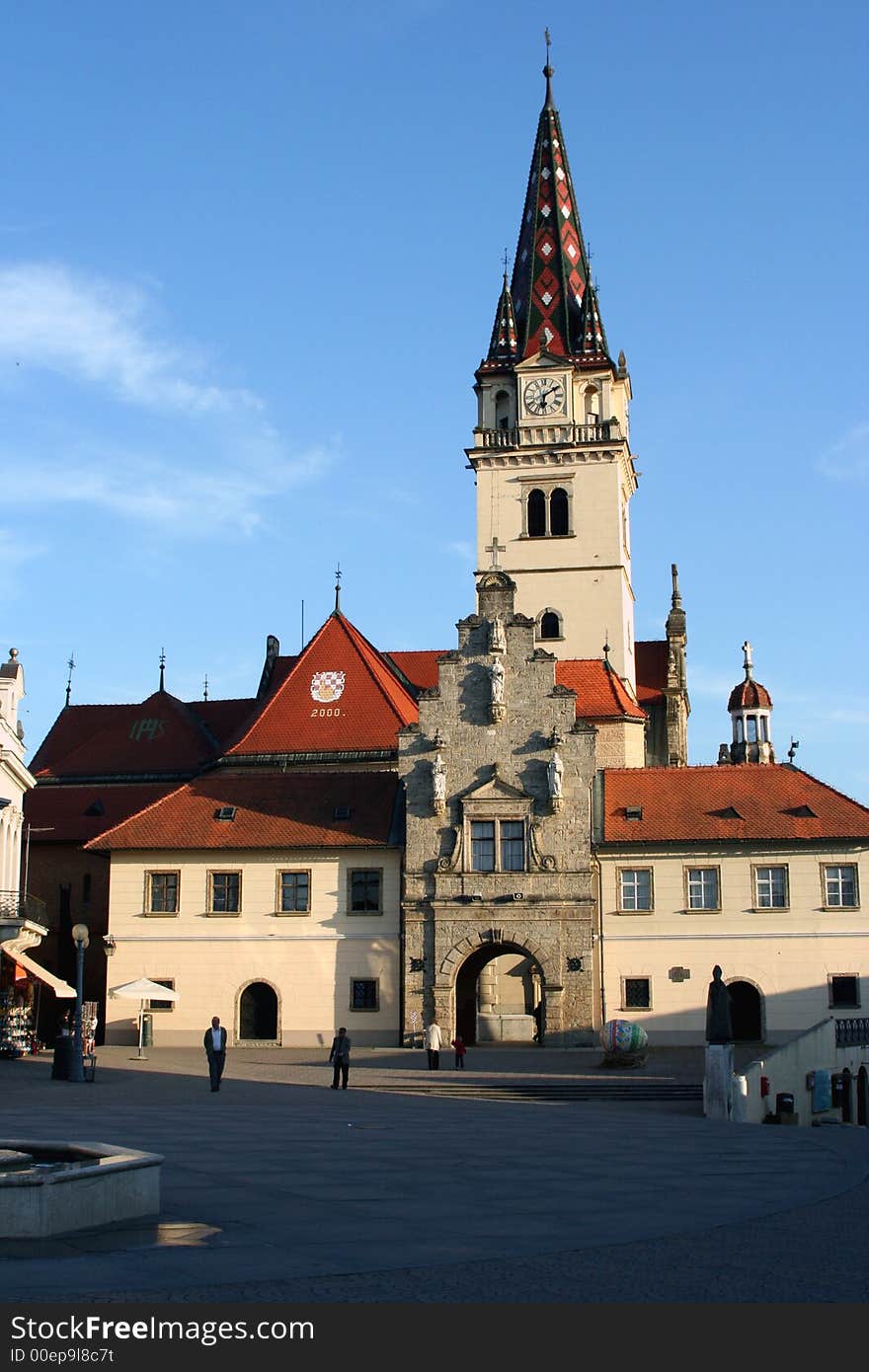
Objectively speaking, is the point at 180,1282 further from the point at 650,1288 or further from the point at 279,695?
the point at 279,695

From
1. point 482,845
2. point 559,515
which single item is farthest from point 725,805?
point 559,515

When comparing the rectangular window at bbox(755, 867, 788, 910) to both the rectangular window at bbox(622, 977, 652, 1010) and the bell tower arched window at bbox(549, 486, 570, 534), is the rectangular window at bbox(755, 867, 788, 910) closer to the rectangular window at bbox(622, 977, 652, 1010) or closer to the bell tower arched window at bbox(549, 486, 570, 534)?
the rectangular window at bbox(622, 977, 652, 1010)

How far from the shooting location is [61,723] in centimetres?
6881

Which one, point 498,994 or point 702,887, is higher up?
point 702,887

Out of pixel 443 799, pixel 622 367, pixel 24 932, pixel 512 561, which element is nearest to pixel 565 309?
pixel 622 367

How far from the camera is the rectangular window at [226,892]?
46.7 meters

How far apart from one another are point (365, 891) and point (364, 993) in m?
2.99

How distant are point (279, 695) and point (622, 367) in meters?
28.5

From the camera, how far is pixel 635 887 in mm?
45594

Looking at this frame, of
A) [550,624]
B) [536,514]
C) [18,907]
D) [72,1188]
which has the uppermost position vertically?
[536,514]

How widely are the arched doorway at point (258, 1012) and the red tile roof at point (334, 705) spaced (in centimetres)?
1142

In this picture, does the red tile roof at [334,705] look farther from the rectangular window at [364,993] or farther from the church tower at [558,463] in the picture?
→ the church tower at [558,463]

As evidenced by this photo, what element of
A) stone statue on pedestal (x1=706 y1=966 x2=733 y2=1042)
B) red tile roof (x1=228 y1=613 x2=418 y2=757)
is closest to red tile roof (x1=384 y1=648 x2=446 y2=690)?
red tile roof (x1=228 y1=613 x2=418 y2=757)

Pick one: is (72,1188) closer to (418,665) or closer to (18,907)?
(18,907)
